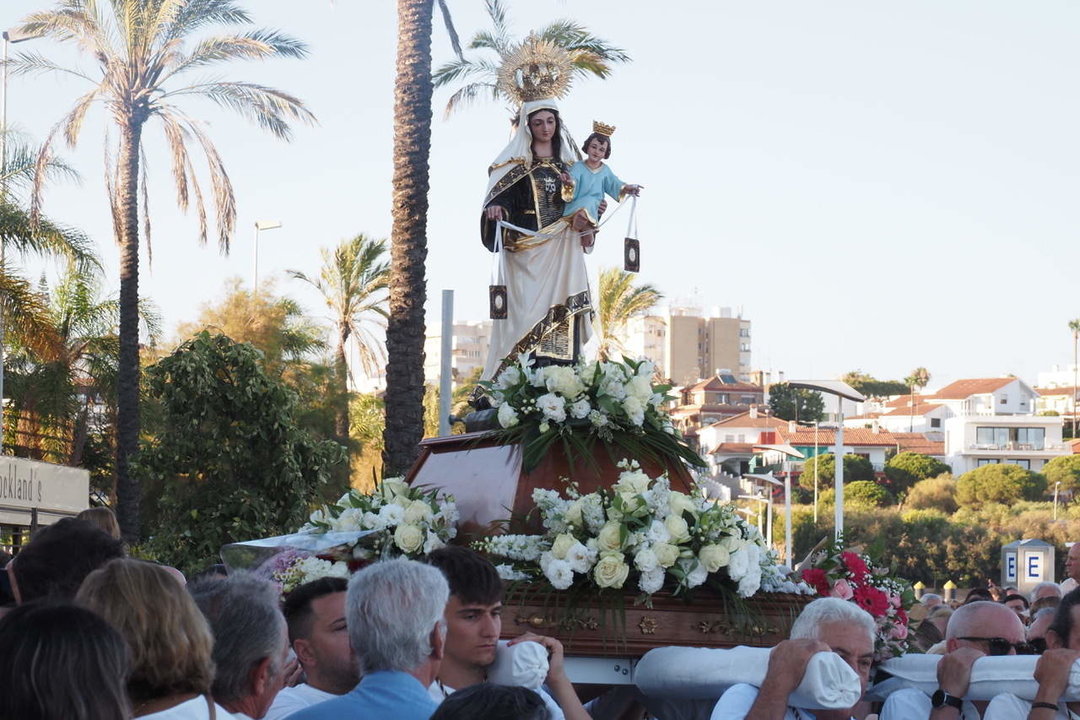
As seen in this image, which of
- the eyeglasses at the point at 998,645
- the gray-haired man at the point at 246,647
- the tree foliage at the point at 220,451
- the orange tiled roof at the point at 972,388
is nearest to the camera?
the gray-haired man at the point at 246,647

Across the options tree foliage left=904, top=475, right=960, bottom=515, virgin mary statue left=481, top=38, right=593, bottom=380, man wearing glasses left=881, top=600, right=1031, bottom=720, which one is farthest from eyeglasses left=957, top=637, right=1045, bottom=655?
tree foliage left=904, top=475, right=960, bottom=515

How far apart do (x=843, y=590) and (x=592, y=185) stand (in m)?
2.97

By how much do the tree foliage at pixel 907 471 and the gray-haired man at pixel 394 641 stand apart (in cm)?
9009

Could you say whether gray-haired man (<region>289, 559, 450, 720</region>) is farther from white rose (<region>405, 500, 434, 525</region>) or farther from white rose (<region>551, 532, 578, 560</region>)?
white rose (<region>405, 500, 434, 525</region>)

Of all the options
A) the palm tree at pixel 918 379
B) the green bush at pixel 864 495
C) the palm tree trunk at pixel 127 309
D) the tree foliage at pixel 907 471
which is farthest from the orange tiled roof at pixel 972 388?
the palm tree trunk at pixel 127 309

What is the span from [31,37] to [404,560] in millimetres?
26200

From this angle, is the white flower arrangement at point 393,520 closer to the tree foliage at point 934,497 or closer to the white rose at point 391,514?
the white rose at point 391,514

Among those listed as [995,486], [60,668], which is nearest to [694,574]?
[60,668]

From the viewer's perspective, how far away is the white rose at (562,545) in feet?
19.1

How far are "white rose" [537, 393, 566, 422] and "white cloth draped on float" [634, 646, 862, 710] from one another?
1.27m

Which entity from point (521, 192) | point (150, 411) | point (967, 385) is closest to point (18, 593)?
point (521, 192)

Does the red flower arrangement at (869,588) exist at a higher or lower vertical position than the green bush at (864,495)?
higher

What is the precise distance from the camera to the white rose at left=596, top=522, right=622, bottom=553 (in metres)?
5.84

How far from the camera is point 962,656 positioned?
5367 mm
